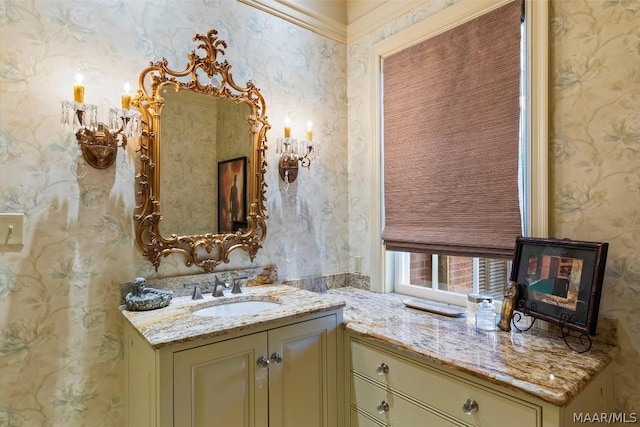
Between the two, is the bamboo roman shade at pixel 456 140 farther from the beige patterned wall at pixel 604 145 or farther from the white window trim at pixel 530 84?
the beige patterned wall at pixel 604 145

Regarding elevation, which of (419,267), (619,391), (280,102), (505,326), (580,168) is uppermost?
(280,102)

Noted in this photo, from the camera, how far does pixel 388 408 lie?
1.43 meters

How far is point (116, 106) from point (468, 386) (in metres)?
1.73

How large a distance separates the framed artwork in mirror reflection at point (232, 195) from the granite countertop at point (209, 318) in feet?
1.12

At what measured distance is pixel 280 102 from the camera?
79.7 inches

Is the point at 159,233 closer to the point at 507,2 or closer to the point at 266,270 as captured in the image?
the point at 266,270

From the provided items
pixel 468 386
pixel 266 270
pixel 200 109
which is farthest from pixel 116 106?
pixel 468 386

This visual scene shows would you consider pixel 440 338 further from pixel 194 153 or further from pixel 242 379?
pixel 194 153

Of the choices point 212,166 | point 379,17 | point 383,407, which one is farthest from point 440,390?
point 379,17

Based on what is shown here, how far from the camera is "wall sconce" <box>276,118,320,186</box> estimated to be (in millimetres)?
1985

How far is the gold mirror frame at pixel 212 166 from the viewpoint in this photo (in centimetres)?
156

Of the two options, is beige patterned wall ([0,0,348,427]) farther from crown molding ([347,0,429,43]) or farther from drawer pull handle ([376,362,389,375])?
drawer pull handle ([376,362,389,375])

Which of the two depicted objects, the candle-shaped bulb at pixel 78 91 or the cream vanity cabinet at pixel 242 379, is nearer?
the cream vanity cabinet at pixel 242 379

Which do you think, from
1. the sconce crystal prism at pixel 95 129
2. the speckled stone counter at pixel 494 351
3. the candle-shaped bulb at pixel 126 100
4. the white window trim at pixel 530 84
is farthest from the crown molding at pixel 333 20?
the speckled stone counter at pixel 494 351
